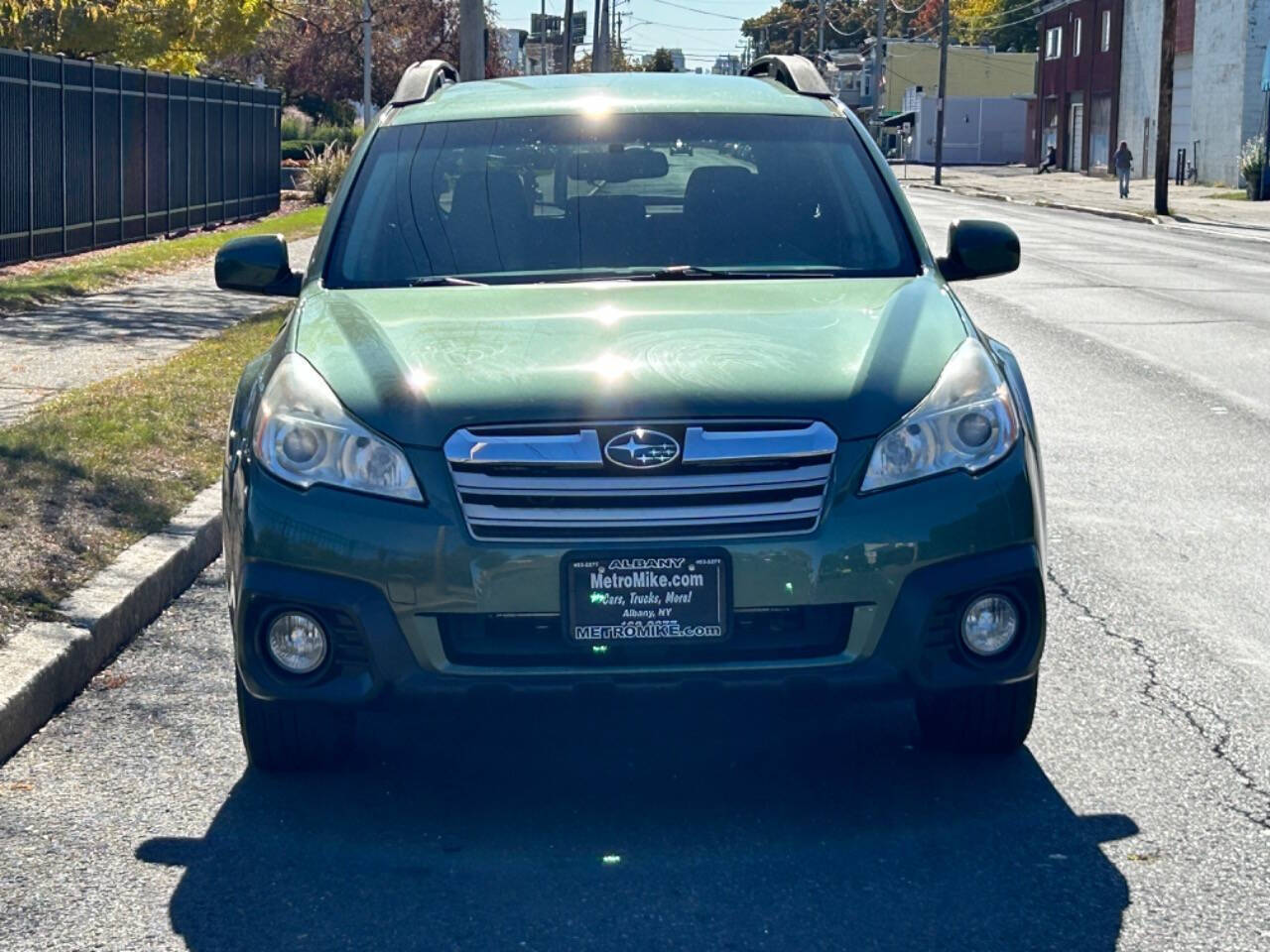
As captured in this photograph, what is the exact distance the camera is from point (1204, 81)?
59.5m

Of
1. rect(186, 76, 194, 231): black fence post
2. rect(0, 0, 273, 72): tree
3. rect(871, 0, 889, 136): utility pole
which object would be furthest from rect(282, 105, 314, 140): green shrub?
rect(186, 76, 194, 231): black fence post

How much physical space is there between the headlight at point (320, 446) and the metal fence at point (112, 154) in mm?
15907

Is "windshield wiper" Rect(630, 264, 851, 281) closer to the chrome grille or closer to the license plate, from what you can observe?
the chrome grille

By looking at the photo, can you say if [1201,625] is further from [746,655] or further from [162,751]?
[162,751]

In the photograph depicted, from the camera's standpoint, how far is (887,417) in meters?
4.41

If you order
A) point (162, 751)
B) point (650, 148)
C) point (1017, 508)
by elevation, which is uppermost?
point (650, 148)

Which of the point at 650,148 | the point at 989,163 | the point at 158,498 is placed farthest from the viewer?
the point at 989,163

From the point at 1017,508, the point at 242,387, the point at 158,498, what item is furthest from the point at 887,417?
the point at 158,498

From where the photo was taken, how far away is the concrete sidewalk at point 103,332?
1133 cm

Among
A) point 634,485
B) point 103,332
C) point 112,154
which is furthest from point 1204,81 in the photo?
point 634,485

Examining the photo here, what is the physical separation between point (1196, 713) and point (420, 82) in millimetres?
3250

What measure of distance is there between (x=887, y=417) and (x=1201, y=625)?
8.08 ft

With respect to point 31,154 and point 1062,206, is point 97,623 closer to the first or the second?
point 31,154

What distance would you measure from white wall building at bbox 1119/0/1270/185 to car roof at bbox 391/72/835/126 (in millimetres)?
52235
